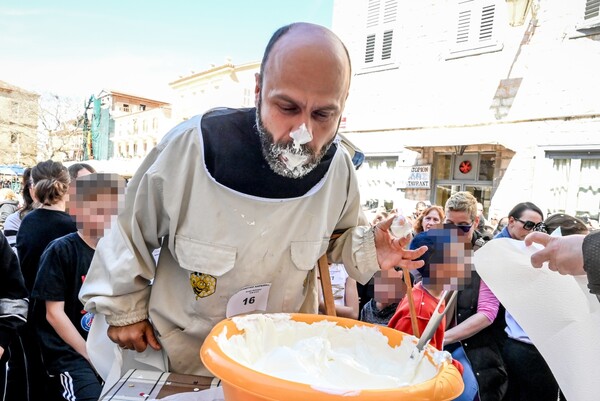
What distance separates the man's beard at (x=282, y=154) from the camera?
1.23 m

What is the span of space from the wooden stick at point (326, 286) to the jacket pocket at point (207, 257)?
348 millimetres

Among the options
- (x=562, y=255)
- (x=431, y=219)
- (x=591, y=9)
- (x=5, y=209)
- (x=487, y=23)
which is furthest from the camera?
(x=487, y=23)

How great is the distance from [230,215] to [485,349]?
209 cm

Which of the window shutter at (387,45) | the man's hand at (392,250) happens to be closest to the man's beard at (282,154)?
the man's hand at (392,250)

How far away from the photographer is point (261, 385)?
72 cm

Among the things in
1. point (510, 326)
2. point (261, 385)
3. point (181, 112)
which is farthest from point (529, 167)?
point (181, 112)

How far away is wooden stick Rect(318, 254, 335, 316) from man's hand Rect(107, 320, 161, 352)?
56cm

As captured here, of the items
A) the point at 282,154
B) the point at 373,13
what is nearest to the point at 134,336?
the point at 282,154

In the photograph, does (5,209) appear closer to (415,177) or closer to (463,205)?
(463,205)

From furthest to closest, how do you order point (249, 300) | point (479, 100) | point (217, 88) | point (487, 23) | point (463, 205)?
point (217, 88)
point (479, 100)
point (487, 23)
point (463, 205)
point (249, 300)

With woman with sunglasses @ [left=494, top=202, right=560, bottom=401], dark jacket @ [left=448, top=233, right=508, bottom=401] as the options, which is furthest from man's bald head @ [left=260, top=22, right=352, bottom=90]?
woman with sunglasses @ [left=494, top=202, right=560, bottom=401]

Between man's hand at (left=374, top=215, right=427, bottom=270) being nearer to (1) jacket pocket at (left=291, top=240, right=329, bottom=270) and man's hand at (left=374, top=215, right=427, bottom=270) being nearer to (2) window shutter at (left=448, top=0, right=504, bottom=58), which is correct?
(1) jacket pocket at (left=291, top=240, right=329, bottom=270)

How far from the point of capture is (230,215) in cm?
123

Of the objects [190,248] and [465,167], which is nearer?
[190,248]
